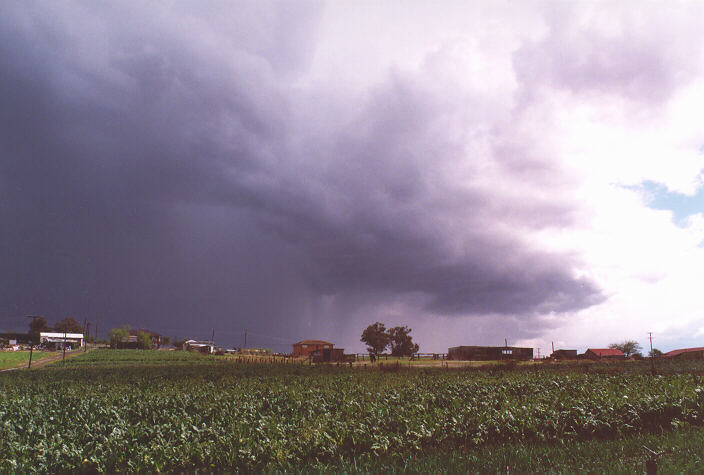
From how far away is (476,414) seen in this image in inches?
581

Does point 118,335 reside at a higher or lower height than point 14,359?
higher

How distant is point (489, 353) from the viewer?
9219 cm

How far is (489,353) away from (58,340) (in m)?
138

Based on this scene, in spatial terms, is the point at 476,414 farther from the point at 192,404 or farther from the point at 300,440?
the point at 192,404

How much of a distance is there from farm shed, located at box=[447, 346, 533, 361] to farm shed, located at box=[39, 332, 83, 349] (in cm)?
11564

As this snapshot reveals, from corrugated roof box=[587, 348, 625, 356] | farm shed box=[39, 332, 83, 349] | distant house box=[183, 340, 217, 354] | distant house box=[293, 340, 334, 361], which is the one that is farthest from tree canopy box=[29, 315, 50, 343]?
corrugated roof box=[587, 348, 625, 356]

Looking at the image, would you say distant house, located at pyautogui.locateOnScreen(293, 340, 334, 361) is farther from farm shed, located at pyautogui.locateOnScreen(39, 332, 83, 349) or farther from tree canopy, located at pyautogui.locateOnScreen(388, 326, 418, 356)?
Result: farm shed, located at pyautogui.locateOnScreen(39, 332, 83, 349)

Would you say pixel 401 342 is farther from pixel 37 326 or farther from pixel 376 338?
pixel 37 326

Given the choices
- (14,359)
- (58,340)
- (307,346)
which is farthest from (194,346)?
(14,359)

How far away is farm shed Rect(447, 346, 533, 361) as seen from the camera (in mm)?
90500

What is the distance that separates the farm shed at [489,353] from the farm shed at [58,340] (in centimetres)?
11564

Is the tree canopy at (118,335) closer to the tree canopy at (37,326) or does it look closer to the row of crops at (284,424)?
the tree canopy at (37,326)

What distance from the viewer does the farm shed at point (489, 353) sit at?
297ft

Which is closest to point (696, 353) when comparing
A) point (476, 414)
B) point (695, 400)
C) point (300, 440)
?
point (695, 400)
